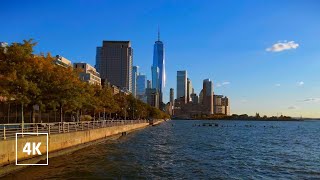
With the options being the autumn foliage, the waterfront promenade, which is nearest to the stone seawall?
the waterfront promenade

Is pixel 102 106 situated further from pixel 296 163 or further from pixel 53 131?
pixel 296 163

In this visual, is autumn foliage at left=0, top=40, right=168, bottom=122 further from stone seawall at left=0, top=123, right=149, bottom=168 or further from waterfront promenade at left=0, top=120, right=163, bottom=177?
stone seawall at left=0, top=123, right=149, bottom=168

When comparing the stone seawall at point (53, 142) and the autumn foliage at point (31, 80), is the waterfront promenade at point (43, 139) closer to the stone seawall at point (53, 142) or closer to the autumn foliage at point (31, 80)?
the stone seawall at point (53, 142)

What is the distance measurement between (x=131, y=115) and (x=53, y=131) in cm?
13063

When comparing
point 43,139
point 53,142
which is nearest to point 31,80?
point 53,142

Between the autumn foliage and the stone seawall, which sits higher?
the autumn foliage

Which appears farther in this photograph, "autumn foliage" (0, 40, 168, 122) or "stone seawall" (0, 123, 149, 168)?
"autumn foliage" (0, 40, 168, 122)

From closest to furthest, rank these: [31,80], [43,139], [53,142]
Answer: [43,139], [53,142], [31,80]

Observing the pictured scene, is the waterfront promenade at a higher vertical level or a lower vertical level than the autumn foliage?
lower

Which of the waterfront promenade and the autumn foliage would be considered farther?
the autumn foliage

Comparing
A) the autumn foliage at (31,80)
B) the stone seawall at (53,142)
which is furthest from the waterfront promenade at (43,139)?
the autumn foliage at (31,80)

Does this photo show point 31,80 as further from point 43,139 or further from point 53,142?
point 43,139

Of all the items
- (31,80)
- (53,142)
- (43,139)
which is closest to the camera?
(43,139)

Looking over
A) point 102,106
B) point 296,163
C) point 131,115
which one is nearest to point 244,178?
point 296,163
